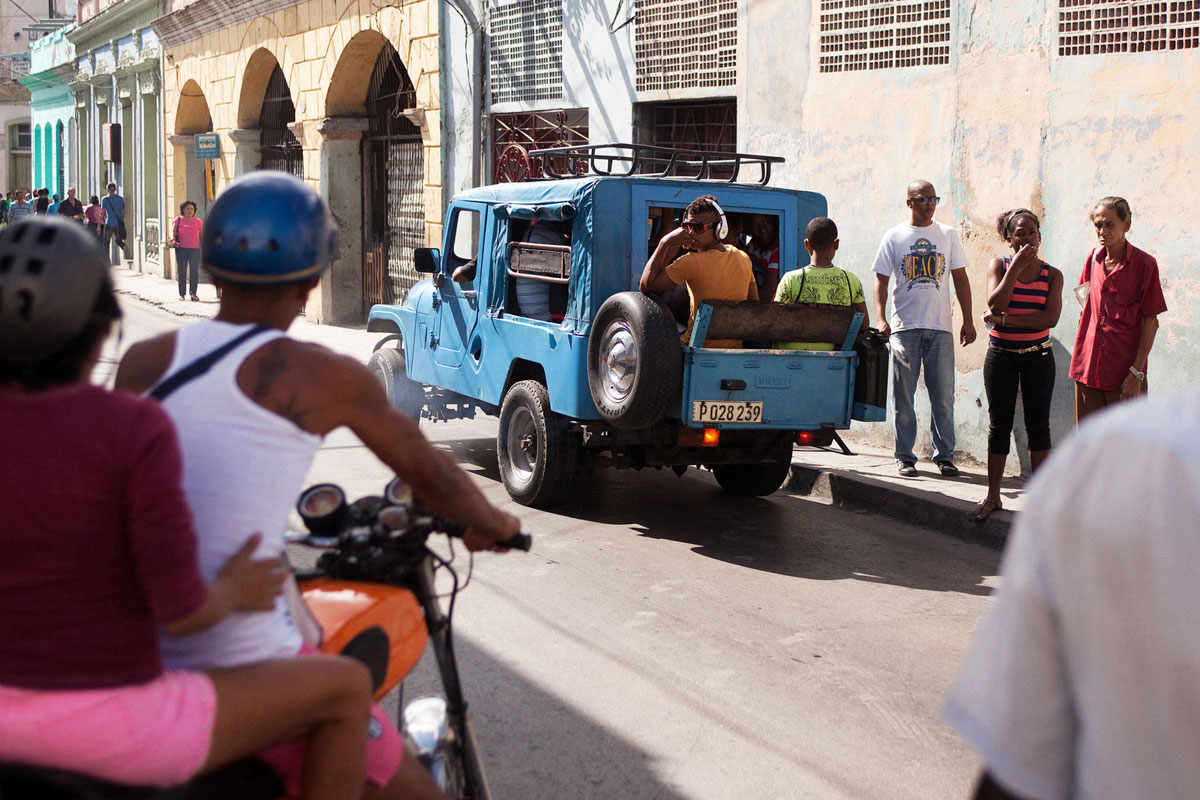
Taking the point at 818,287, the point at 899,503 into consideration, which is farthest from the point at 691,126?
the point at 899,503

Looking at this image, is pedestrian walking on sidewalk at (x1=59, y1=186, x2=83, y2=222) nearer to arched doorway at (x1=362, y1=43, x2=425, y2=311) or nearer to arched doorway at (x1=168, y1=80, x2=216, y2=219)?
arched doorway at (x1=168, y1=80, x2=216, y2=219)

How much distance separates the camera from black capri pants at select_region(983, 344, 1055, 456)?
288 inches

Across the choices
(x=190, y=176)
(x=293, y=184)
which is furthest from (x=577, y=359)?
(x=190, y=176)

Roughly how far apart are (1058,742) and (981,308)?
26.9 feet

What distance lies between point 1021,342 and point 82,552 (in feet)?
20.9

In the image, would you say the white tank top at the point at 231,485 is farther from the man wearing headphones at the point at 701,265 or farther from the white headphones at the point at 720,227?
the white headphones at the point at 720,227

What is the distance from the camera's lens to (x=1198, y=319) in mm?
7793

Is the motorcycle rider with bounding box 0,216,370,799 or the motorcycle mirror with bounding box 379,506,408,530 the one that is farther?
the motorcycle mirror with bounding box 379,506,408,530

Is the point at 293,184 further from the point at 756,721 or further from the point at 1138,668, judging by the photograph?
the point at 756,721

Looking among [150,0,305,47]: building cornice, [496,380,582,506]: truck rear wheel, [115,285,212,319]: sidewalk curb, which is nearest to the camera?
[496,380,582,506]: truck rear wheel

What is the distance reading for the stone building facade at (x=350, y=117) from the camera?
660 inches

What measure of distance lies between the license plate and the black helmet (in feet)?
16.3

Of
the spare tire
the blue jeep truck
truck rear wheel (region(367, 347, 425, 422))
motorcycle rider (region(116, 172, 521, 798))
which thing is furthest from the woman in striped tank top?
motorcycle rider (region(116, 172, 521, 798))

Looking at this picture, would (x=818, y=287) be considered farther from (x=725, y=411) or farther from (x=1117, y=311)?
(x=1117, y=311)
